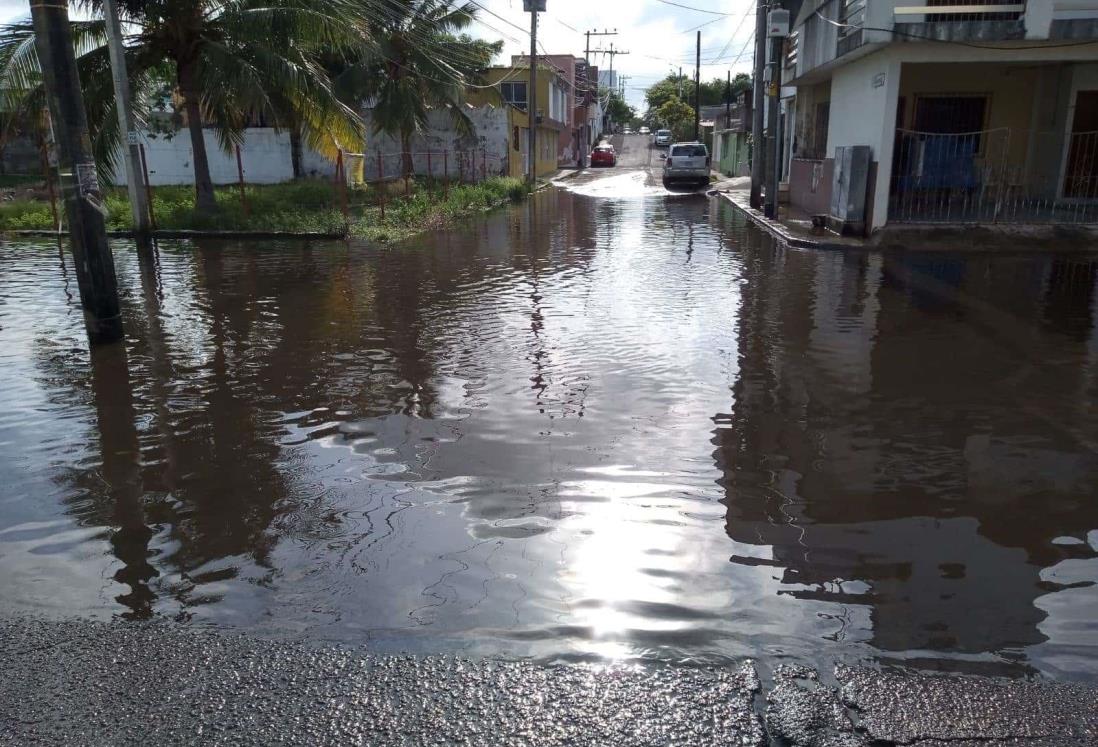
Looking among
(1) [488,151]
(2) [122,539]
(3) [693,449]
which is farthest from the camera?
(1) [488,151]

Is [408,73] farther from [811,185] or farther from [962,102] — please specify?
[962,102]

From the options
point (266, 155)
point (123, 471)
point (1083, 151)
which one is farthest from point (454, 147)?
point (123, 471)

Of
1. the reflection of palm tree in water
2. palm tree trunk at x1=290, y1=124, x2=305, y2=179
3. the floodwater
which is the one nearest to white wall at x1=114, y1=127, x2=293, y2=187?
palm tree trunk at x1=290, y1=124, x2=305, y2=179

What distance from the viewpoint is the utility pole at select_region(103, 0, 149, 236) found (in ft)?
52.1

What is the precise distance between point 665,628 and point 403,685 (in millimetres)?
1146

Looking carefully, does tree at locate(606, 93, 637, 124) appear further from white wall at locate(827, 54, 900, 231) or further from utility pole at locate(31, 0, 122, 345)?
utility pole at locate(31, 0, 122, 345)

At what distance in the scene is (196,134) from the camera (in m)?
19.7

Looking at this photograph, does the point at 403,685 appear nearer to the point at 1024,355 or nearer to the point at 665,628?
the point at 665,628

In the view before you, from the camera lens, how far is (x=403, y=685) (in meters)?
3.26

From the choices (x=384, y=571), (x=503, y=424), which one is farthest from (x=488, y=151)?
(x=384, y=571)

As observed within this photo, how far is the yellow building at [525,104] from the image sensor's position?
37219mm

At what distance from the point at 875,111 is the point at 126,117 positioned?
1437 cm

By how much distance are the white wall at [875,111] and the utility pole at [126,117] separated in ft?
46.5

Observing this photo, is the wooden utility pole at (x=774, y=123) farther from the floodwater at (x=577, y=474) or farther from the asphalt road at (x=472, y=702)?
the asphalt road at (x=472, y=702)
